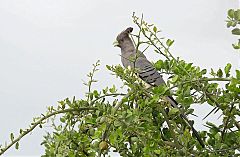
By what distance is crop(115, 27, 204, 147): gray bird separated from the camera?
0.52m

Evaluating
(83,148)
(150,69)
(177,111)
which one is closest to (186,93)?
(177,111)

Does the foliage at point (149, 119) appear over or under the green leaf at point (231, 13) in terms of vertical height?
under

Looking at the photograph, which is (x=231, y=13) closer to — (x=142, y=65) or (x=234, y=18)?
(x=234, y=18)

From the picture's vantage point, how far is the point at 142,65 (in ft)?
2.71

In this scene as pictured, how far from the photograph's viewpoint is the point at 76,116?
56 centimetres

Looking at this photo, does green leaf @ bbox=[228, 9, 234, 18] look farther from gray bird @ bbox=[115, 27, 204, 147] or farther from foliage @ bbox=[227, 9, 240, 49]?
gray bird @ bbox=[115, 27, 204, 147]

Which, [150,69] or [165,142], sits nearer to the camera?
[165,142]

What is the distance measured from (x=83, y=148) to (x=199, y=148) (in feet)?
0.43


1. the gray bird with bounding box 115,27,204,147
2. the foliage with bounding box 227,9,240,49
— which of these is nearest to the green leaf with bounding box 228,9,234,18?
the foliage with bounding box 227,9,240,49

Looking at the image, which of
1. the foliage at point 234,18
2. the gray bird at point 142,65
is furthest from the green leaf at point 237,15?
the gray bird at point 142,65

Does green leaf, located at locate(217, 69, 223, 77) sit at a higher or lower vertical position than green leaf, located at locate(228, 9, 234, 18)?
lower

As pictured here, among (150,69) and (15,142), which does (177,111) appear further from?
(150,69)

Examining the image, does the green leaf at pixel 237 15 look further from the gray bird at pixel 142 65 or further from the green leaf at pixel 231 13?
the gray bird at pixel 142 65

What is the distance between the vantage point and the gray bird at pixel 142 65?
1.71 feet
